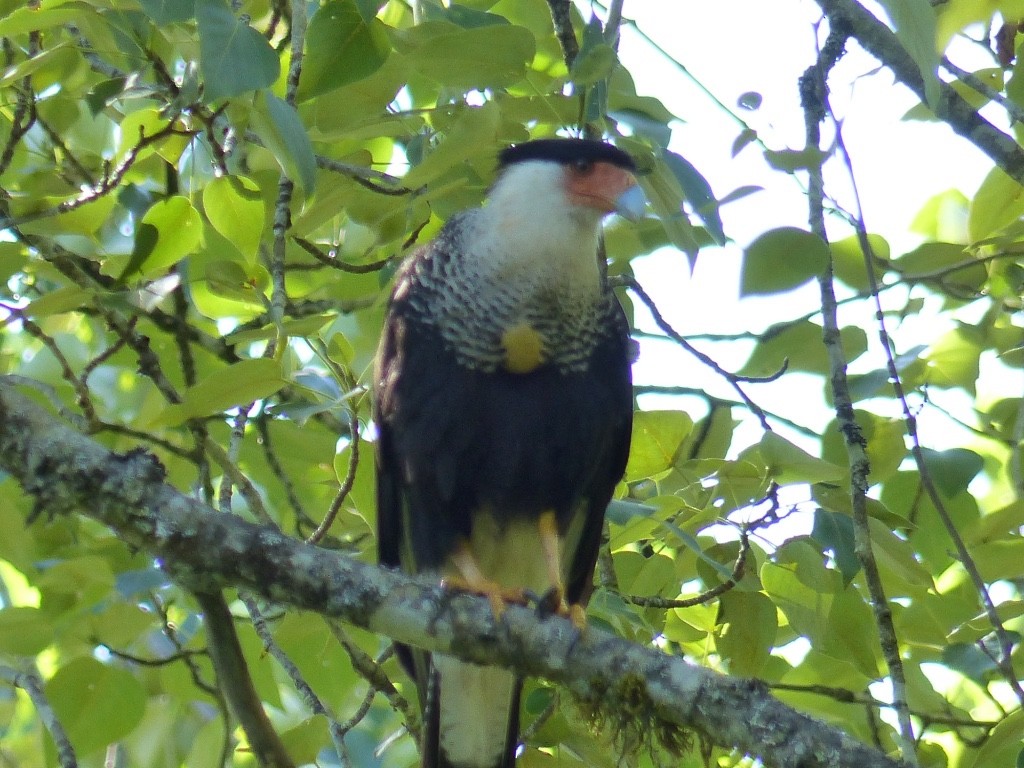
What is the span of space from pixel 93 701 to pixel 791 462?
1794 mm

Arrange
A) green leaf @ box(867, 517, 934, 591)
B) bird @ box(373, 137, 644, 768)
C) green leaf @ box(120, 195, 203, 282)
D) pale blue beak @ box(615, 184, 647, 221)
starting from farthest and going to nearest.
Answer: bird @ box(373, 137, 644, 768) → pale blue beak @ box(615, 184, 647, 221) → green leaf @ box(120, 195, 203, 282) → green leaf @ box(867, 517, 934, 591)

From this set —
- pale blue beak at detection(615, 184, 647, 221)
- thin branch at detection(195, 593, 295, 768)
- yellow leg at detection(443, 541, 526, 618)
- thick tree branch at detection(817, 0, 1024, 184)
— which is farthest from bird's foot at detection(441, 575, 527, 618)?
thick tree branch at detection(817, 0, 1024, 184)

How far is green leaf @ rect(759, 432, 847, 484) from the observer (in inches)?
105

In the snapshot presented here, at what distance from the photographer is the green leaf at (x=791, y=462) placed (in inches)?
105

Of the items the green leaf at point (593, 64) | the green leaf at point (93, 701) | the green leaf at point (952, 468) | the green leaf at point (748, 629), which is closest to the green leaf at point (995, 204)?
the green leaf at point (952, 468)

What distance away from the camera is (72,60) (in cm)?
344

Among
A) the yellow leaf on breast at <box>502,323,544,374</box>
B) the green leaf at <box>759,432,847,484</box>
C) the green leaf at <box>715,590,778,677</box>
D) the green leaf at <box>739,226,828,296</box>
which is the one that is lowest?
the green leaf at <box>715,590,778,677</box>

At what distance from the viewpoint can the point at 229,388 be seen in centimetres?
264

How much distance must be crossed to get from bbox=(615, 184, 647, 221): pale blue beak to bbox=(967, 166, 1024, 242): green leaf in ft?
3.04

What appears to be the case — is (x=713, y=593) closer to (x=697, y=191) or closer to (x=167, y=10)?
(x=697, y=191)

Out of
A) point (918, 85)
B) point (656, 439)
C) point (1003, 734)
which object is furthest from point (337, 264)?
point (1003, 734)

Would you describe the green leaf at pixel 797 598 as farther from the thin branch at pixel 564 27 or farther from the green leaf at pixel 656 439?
the thin branch at pixel 564 27

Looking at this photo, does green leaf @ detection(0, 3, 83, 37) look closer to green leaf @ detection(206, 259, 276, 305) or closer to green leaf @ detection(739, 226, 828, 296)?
green leaf @ detection(206, 259, 276, 305)

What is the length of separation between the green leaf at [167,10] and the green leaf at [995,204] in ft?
7.11
